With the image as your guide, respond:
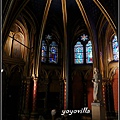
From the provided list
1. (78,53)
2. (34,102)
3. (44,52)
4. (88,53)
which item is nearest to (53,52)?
(44,52)

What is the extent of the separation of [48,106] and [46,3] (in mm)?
9104

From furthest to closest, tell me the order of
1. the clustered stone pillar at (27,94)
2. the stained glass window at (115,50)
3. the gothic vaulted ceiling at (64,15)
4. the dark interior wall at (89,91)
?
1. the dark interior wall at (89,91)
2. the stained glass window at (115,50)
3. the gothic vaulted ceiling at (64,15)
4. the clustered stone pillar at (27,94)

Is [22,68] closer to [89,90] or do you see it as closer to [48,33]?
[48,33]

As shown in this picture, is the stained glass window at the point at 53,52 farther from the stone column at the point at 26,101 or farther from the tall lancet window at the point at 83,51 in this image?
the stone column at the point at 26,101

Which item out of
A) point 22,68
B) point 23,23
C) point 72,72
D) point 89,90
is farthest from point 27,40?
point 89,90

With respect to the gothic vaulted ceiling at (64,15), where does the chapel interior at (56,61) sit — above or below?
below

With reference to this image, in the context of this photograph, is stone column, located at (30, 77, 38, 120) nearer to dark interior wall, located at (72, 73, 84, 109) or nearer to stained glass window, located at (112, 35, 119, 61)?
dark interior wall, located at (72, 73, 84, 109)

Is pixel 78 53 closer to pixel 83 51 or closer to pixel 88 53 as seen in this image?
pixel 83 51

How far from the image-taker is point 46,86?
51.3ft

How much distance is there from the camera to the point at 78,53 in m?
16.9

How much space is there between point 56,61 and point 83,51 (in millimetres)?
2860

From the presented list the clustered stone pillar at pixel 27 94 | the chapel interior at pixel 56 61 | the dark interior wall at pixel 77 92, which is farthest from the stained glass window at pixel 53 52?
the clustered stone pillar at pixel 27 94

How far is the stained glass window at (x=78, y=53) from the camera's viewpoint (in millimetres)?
16641

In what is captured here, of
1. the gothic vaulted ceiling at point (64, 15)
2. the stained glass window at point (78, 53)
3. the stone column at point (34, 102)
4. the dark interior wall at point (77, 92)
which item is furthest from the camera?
the stained glass window at point (78, 53)
